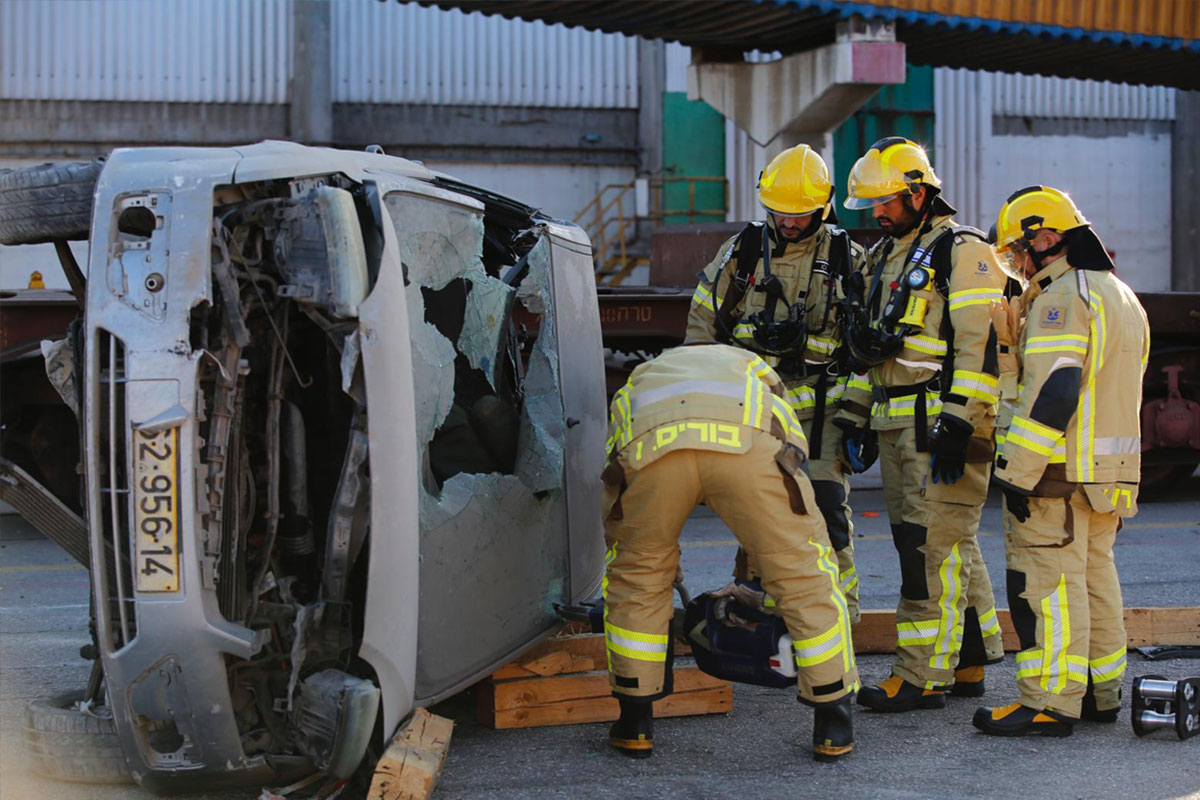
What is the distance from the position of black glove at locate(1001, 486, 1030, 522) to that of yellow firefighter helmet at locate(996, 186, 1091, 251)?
914mm

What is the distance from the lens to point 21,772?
4.05m

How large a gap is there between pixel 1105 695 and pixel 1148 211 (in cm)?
1982

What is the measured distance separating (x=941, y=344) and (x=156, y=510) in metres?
3.01

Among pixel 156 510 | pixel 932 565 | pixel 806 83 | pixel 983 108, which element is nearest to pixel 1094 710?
pixel 932 565

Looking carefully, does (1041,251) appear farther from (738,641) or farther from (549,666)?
(549,666)

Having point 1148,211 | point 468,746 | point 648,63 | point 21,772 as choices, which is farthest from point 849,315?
point 1148,211

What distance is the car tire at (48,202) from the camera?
3828mm

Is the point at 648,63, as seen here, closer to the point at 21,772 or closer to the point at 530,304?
the point at 530,304

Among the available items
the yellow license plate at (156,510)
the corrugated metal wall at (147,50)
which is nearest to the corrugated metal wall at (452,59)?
the corrugated metal wall at (147,50)

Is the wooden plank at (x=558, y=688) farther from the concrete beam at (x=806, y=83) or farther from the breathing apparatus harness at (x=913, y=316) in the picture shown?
the concrete beam at (x=806, y=83)

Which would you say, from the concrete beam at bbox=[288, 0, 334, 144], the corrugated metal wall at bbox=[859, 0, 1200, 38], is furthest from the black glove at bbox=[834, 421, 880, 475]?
the concrete beam at bbox=[288, 0, 334, 144]

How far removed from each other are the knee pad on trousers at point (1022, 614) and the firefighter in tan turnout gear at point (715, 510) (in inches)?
29.1

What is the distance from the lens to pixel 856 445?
5.36m

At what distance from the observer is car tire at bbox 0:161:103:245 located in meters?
3.83
